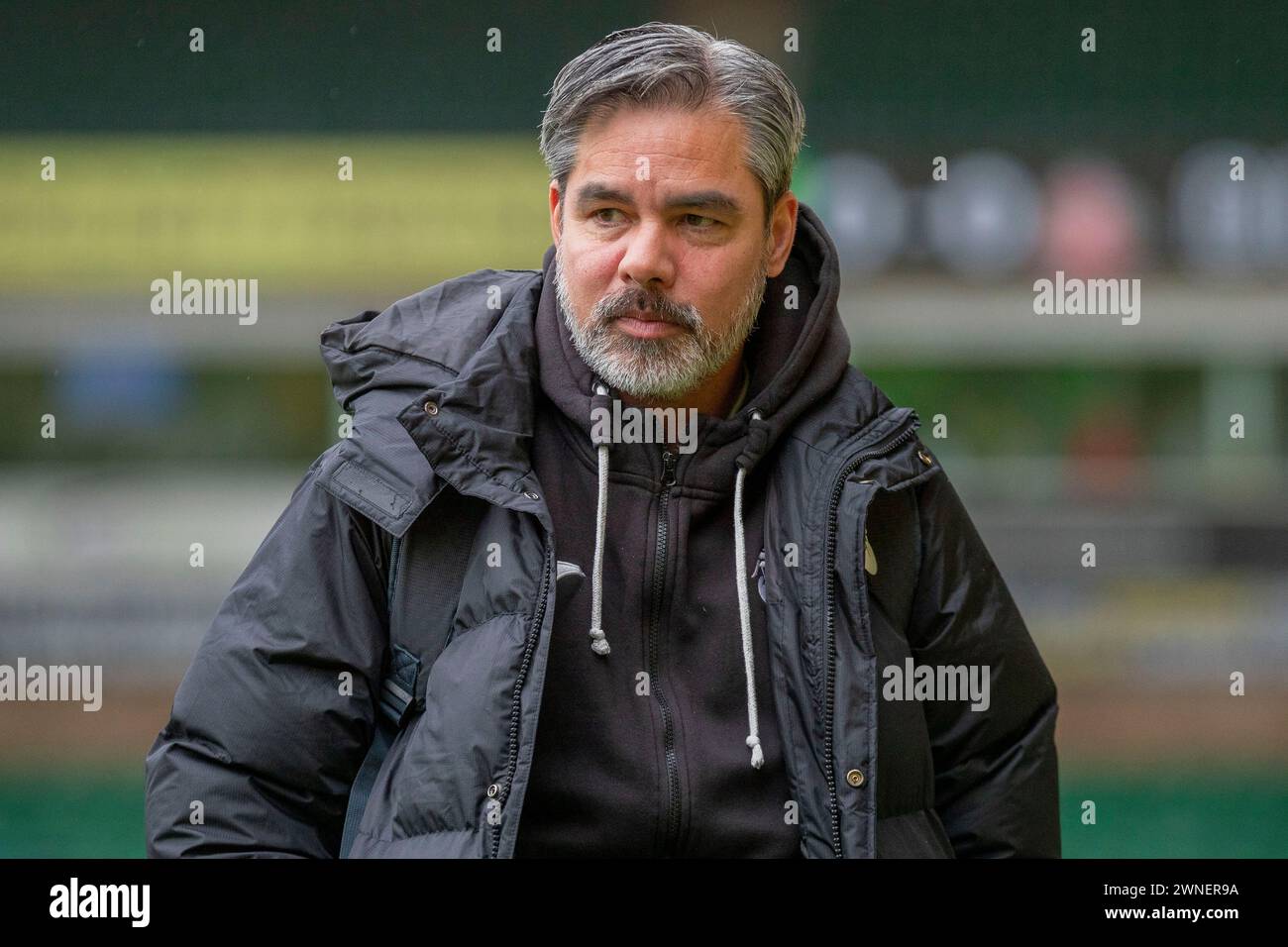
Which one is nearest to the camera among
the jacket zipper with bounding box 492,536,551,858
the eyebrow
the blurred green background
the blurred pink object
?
the jacket zipper with bounding box 492,536,551,858

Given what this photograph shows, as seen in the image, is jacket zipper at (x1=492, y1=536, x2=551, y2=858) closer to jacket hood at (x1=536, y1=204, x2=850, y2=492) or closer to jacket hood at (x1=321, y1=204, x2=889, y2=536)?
jacket hood at (x1=321, y1=204, x2=889, y2=536)

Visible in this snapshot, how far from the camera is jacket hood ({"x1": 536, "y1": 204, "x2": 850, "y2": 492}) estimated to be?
75.3 inches

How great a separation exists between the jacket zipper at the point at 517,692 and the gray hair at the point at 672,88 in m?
0.55

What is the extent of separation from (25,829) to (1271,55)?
7.82 metres

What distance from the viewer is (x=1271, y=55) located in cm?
870

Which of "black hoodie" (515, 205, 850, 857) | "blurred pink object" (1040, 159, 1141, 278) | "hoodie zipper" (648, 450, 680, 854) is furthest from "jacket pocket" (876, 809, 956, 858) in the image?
"blurred pink object" (1040, 159, 1141, 278)

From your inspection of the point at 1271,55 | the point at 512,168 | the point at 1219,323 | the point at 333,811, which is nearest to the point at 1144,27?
the point at 1271,55

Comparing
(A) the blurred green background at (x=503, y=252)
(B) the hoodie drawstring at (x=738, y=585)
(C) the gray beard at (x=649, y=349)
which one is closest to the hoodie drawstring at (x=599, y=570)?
(B) the hoodie drawstring at (x=738, y=585)

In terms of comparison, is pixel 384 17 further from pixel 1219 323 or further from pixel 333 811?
pixel 333 811

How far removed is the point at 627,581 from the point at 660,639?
83 millimetres

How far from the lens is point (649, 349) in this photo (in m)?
1.94

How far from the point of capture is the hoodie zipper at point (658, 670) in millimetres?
1770

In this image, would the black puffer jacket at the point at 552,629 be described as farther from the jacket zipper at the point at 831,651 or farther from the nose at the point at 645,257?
the nose at the point at 645,257

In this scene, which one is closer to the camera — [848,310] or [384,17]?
[384,17]
